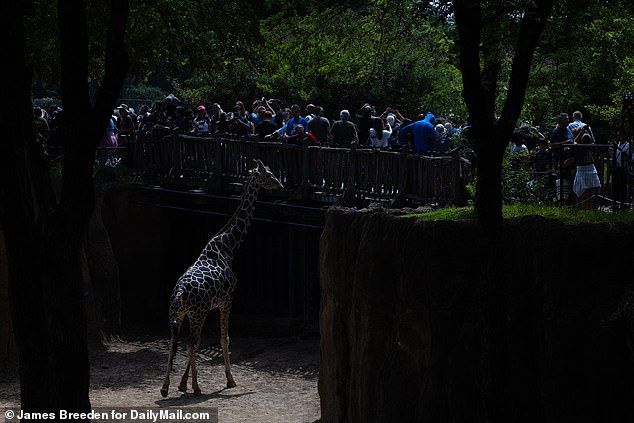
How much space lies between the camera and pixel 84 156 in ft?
32.7

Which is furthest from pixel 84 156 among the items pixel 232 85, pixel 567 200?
pixel 232 85

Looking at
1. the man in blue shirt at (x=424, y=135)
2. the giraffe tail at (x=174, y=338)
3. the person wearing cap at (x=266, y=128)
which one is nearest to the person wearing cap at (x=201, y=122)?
the person wearing cap at (x=266, y=128)

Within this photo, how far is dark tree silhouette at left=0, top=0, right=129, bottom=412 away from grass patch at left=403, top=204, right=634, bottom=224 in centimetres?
384

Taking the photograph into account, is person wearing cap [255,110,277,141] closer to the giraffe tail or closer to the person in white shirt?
the person in white shirt

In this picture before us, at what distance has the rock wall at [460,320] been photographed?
34.0 feet

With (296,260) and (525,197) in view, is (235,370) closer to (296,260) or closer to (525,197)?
(296,260)

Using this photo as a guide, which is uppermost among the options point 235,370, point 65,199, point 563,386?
point 65,199

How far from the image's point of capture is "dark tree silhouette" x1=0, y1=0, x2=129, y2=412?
970cm

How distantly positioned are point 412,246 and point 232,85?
2388 centimetres

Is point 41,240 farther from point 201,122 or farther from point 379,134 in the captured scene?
point 201,122

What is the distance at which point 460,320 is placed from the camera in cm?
1152

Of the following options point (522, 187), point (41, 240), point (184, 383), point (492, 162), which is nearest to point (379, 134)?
point (184, 383)

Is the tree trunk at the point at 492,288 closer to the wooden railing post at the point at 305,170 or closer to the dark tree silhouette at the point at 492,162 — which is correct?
the dark tree silhouette at the point at 492,162

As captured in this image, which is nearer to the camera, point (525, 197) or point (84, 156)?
point (84, 156)
